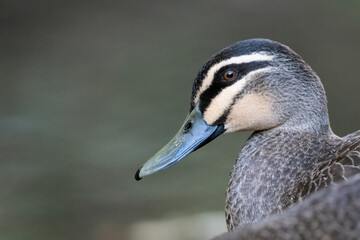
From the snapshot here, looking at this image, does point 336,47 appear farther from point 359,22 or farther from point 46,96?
point 46,96

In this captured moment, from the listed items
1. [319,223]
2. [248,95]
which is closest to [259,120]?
[248,95]

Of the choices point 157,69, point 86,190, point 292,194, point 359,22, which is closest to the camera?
point 292,194

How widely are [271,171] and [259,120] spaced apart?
0.84 feet

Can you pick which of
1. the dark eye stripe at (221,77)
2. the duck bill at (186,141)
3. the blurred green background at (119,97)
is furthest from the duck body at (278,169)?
the blurred green background at (119,97)

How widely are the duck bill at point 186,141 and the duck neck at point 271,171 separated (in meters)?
0.18

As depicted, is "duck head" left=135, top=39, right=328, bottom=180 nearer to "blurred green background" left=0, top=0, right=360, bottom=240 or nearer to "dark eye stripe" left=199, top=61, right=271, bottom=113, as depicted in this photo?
"dark eye stripe" left=199, top=61, right=271, bottom=113

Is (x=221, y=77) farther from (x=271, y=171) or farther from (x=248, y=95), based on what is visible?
(x=271, y=171)

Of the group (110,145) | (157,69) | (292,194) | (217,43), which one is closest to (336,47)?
(217,43)

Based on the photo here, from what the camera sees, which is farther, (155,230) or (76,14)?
(76,14)

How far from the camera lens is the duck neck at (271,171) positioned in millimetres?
3666

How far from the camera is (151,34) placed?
9.24 m

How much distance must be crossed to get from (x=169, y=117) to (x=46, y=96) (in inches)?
46.5

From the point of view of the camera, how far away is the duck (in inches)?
147

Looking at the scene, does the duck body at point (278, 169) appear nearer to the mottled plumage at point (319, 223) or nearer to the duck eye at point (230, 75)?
the duck eye at point (230, 75)
